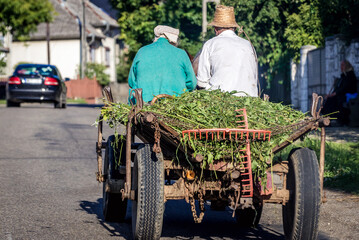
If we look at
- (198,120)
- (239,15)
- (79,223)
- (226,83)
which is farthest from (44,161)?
(239,15)

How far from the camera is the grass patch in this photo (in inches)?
351

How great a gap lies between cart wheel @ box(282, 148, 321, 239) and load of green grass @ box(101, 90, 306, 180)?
0.84ft

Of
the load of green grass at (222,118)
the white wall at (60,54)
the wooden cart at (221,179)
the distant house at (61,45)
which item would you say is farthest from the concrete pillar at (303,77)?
the white wall at (60,54)

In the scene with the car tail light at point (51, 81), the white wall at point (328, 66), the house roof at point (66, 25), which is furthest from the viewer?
the house roof at point (66, 25)

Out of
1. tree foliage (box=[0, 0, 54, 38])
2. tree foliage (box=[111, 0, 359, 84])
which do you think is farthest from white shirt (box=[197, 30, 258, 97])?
tree foliage (box=[0, 0, 54, 38])

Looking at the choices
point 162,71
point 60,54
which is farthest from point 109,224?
point 60,54

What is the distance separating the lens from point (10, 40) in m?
56.2

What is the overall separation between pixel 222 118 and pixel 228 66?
4.57ft

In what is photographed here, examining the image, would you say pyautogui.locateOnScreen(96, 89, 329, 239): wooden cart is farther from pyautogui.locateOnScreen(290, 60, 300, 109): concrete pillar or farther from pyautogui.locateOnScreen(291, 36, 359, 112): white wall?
pyautogui.locateOnScreen(290, 60, 300, 109): concrete pillar

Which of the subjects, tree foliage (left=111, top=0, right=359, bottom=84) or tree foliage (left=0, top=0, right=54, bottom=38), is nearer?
tree foliage (left=111, top=0, right=359, bottom=84)

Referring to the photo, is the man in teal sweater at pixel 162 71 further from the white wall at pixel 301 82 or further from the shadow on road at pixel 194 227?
the white wall at pixel 301 82

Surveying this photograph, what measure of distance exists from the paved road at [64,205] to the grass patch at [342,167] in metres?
1.47

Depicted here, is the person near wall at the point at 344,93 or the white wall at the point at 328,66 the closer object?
the person near wall at the point at 344,93

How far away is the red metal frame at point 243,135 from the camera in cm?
494
